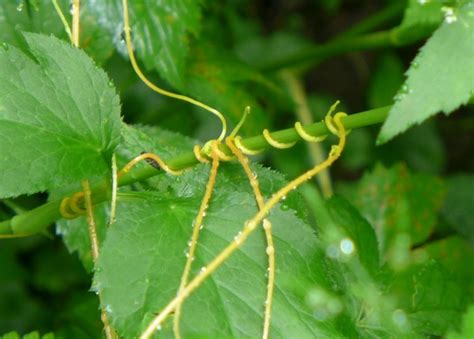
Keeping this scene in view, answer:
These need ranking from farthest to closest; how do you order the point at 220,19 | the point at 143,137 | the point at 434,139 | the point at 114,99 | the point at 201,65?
1. the point at 434,139
2. the point at 220,19
3. the point at 201,65
4. the point at 143,137
5. the point at 114,99

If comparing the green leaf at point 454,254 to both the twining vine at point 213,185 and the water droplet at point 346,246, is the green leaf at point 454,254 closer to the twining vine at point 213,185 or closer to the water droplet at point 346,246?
the water droplet at point 346,246

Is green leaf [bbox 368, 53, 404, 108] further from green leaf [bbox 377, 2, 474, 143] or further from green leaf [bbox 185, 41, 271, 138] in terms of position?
green leaf [bbox 377, 2, 474, 143]

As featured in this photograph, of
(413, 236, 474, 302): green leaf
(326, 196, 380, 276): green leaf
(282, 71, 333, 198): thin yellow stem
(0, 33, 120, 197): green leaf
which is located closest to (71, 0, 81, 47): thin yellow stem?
(0, 33, 120, 197): green leaf

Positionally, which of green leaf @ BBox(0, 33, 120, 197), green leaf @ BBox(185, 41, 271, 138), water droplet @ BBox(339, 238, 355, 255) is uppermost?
green leaf @ BBox(185, 41, 271, 138)

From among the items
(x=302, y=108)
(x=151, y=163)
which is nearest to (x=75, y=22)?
(x=151, y=163)

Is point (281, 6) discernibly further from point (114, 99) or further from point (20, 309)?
point (114, 99)

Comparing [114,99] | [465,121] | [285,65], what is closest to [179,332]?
[114,99]

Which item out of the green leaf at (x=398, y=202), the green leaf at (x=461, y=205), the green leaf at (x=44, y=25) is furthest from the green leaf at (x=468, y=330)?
the green leaf at (x=461, y=205)
